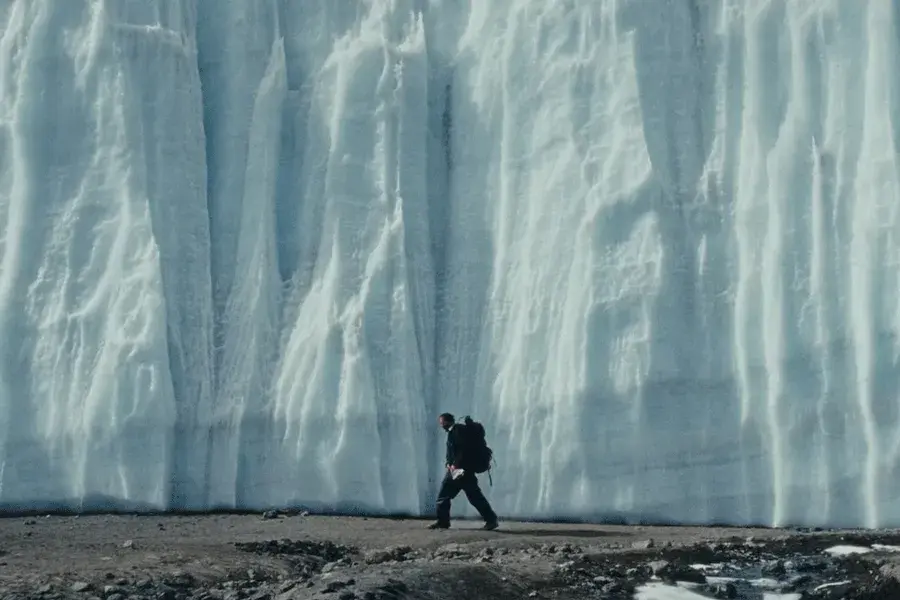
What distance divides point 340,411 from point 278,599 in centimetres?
604

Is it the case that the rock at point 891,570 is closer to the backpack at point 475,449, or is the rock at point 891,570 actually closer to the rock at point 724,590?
the rock at point 724,590

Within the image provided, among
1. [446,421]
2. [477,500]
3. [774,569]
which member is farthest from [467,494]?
[774,569]

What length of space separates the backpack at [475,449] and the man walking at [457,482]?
3 cm

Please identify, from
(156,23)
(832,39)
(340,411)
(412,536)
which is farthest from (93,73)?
(832,39)

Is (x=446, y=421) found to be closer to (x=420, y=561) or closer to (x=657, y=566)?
(x=420, y=561)

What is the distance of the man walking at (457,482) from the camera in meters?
13.2

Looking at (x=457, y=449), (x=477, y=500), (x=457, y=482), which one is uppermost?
(x=457, y=449)

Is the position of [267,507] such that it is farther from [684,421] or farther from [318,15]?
[318,15]

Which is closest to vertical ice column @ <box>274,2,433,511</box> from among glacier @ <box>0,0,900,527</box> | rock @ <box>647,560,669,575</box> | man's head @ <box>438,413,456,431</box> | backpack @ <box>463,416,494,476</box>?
glacier @ <box>0,0,900,527</box>

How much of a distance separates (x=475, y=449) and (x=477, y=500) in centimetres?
47

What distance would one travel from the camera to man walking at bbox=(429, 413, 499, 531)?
13234 mm

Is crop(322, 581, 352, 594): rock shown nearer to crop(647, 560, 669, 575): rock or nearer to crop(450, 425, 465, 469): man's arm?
crop(647, 560, 669, 575): rock

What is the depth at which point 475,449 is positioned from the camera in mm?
13250

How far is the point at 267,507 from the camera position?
15.1m
